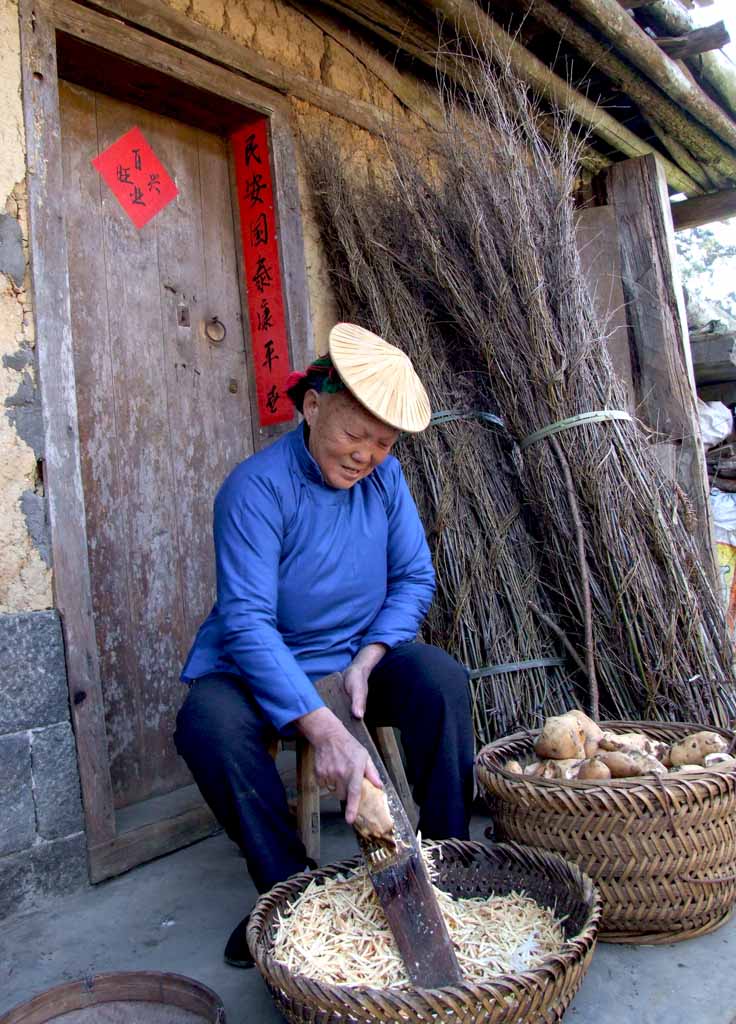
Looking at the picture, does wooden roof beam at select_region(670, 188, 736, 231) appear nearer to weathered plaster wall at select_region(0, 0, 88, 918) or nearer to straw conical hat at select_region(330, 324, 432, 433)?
straw conical hat at select_region(330, 324, 432, 433)

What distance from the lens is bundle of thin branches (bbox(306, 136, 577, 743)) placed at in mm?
2834

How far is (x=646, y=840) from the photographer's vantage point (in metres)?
1.81

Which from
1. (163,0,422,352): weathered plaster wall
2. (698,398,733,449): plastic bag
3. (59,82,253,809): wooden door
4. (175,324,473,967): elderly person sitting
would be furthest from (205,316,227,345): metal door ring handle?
(698,398,733,449): plastic bag

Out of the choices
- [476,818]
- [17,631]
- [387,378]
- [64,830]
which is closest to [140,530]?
[17,631]

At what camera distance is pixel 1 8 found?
2422mm

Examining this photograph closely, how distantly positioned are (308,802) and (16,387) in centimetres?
139

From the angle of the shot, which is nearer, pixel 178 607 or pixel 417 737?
pixel 417 737

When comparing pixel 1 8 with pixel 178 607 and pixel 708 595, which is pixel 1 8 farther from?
pixel 708 595

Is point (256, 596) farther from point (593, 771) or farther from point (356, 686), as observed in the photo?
point (593, 771)

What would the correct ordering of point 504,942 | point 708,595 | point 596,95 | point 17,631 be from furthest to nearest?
point 596,95
point 708,595
point 17,631
point 504,942

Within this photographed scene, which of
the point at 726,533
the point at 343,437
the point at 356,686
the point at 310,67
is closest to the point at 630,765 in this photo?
the point at 356,686

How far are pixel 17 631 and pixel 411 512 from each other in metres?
1.13

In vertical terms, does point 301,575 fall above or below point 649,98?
below

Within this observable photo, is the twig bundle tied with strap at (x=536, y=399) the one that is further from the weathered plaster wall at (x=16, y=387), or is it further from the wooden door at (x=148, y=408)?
the weathered plaster wall at (x=16, y=387)
